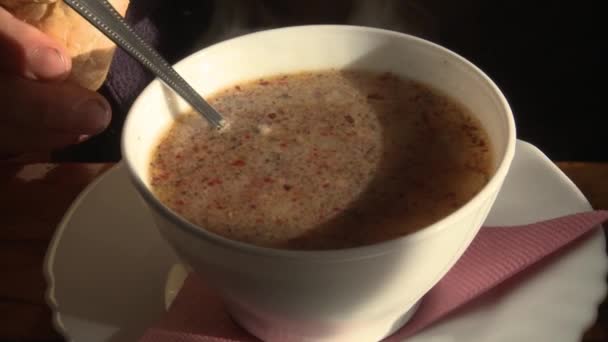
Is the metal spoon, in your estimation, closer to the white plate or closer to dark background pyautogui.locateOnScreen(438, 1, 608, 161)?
the white plate

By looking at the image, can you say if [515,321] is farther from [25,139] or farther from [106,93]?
[106,93]

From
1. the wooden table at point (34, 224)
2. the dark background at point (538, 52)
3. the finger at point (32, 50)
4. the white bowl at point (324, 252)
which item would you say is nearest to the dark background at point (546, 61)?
the dark background at point (538, 52)

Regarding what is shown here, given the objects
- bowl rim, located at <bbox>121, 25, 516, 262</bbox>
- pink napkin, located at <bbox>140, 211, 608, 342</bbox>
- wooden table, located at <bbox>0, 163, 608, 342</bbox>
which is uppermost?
bowl rim, located at <bbox>121, 25, 516, 262</bbox>

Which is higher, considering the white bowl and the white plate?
the white bowl

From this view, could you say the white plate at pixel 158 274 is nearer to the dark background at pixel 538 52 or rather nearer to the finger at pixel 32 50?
the finger at pixel 32 50

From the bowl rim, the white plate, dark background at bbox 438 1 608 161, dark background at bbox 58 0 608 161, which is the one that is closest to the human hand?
the white plate

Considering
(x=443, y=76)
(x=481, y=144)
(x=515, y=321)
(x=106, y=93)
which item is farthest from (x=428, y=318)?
(x=106, y=93)

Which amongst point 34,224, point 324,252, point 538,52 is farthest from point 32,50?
point 538,52
